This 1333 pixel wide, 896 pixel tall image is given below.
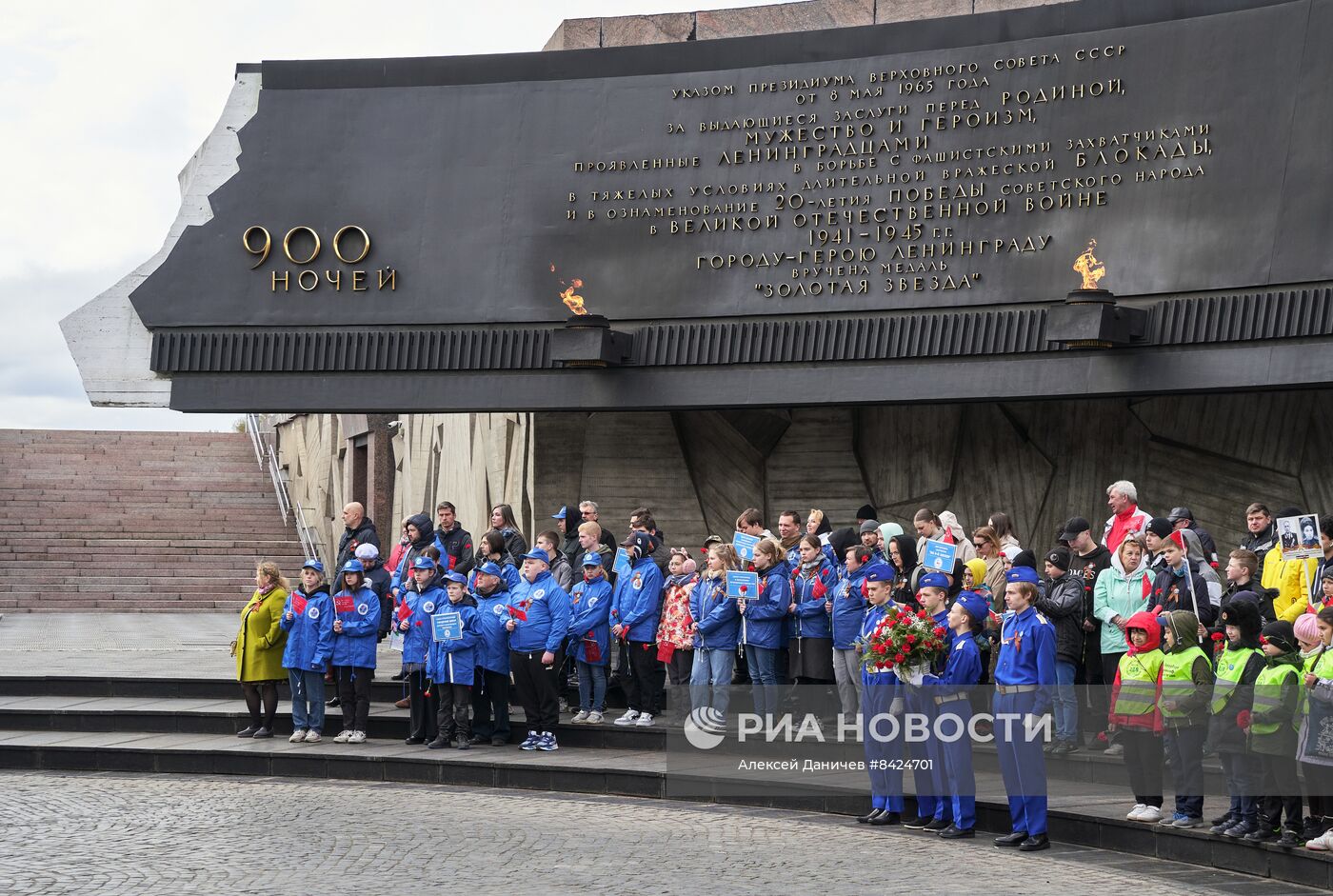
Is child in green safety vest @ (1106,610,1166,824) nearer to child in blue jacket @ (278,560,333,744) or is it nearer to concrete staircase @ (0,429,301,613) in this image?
child in blue jacket @ (278,560,333,744)

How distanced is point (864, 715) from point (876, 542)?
2223 mm

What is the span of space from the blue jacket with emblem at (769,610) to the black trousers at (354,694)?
3.55 metres

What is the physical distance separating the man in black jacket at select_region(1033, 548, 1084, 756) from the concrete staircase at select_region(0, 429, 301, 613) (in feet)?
69.5

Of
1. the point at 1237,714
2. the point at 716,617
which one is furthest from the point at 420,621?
the point at 1237,714

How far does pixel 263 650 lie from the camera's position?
1483 cm

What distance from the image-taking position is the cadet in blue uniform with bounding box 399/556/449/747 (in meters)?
14.3

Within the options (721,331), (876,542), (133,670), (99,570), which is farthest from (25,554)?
(876,542)

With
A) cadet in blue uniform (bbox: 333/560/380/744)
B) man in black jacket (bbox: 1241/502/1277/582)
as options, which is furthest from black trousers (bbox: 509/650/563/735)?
man in black jacket (bbox: 1241/502/1277/582)

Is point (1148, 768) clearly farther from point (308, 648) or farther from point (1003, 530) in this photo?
point (308, 648)

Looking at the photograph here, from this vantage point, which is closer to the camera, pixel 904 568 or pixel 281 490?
pixel 904 568

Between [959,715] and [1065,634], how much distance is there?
1826 millimetres

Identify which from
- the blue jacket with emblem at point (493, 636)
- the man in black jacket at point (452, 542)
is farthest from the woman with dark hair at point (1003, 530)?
the man in black jacket at point (452, 542)

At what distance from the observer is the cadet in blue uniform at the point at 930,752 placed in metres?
11.0

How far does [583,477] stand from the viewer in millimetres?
17078
